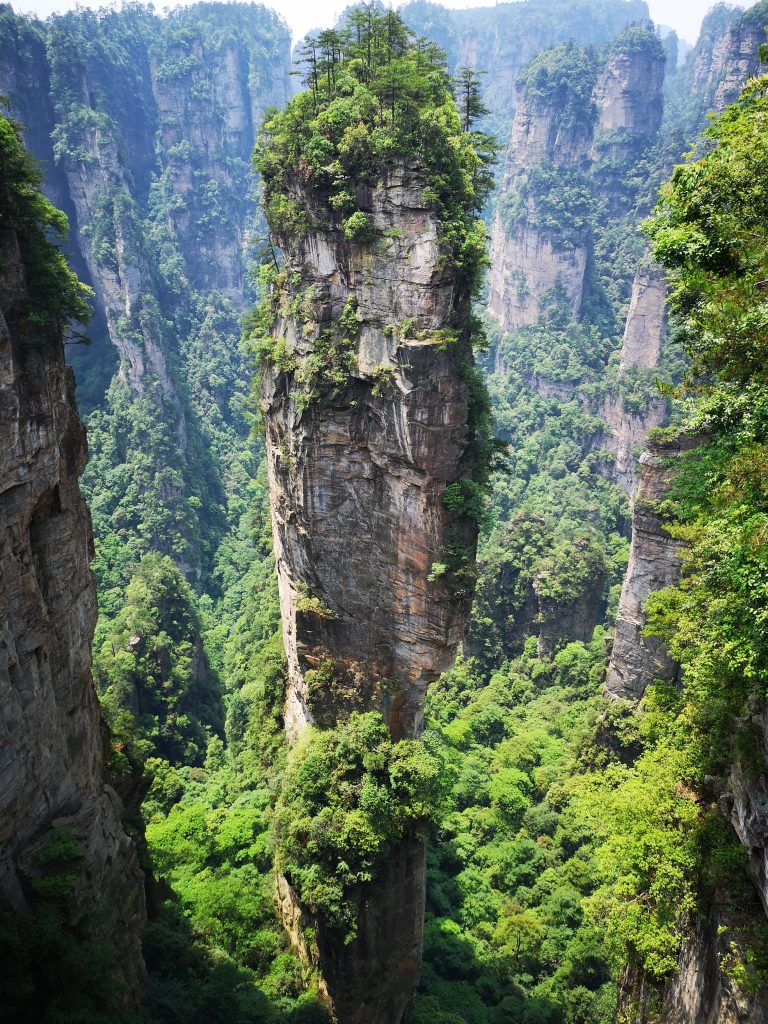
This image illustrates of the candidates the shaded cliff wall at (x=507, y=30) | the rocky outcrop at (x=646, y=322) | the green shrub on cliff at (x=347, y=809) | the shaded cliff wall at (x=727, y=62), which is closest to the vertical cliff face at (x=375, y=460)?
the green shrub on cliff at (x=347, y=809)

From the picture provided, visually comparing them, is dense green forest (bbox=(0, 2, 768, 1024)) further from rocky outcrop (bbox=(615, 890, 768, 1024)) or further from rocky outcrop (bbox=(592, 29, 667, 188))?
rocky outcrop (bbox=(592, 29, 667, 188))

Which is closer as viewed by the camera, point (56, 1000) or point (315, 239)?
point (56, 1000)

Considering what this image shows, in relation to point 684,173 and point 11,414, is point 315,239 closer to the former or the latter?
point 11,414

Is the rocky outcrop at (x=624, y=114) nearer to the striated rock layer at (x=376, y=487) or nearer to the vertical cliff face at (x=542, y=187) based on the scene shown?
the vertical cliff face at (x=542, y=187)

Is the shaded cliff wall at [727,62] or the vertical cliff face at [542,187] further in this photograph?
the vertical cliff face at [542,187]

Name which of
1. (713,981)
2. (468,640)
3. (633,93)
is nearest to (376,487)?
(713,981)

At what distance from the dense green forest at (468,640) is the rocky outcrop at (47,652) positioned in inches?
38.3

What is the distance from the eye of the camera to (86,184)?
7406 centimetres

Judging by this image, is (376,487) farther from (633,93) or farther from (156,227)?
(633,93)

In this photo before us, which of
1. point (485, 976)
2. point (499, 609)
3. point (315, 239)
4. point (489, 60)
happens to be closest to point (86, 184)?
point (499, 609)

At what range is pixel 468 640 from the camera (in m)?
52.3

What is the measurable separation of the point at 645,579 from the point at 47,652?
24.5m

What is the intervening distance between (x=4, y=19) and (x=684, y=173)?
79022 mm

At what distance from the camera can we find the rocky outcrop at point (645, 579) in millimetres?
29609
